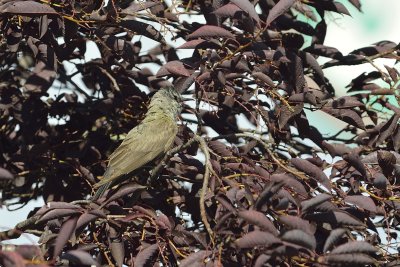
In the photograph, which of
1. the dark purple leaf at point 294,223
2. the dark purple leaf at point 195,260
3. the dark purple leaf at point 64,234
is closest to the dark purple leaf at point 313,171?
the dark purple leaf at point 294,223

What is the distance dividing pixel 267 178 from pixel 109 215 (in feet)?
2.48

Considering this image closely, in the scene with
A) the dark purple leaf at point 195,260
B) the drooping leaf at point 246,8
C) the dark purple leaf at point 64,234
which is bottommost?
the dark purple leaf at point 64,234

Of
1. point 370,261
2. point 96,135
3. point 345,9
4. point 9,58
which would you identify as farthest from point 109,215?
point 9,58

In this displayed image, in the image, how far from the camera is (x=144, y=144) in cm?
480

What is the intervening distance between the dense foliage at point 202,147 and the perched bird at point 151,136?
0.51ft

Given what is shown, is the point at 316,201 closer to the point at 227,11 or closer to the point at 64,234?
the point at 64,234

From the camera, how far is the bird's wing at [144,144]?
4.56 m

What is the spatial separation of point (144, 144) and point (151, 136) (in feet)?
0.24

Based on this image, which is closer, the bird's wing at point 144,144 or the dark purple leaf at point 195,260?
the dark purple leaf at point 195,260

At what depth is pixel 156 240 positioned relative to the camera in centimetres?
322

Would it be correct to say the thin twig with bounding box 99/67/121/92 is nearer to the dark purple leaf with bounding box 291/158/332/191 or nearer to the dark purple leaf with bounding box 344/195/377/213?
the dark purple leaf with bounding box 291/158/332/191

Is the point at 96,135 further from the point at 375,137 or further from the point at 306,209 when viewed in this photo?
the point at 306,209

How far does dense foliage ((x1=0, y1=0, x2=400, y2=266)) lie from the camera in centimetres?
277

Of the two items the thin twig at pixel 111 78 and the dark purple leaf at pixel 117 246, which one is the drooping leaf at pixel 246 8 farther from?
the thin twig at pixel 111 78
